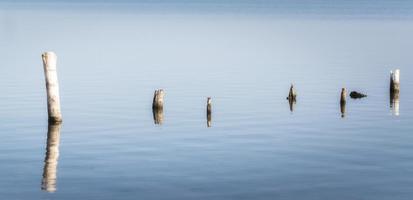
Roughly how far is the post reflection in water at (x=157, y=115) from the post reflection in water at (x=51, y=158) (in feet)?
14.1

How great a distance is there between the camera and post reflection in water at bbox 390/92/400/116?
149 ft

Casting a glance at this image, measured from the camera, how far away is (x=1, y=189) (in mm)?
25594

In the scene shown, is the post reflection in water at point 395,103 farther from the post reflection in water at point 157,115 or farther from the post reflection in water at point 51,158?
the post reflection in water at point 51,158

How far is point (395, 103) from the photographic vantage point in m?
48.7

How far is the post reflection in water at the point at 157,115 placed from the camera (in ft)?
133

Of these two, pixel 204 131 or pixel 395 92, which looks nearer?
pixel 204 131

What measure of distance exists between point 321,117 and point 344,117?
981 millimetres

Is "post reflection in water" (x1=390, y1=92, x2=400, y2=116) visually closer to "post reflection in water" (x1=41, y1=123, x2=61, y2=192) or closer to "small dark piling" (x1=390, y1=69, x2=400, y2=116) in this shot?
"small dark piling" (x1=390, y1=69, x2=400, y2=116)

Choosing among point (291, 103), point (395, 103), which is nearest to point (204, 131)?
point (291, 103)

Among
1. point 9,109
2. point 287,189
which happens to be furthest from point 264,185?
point 9,109

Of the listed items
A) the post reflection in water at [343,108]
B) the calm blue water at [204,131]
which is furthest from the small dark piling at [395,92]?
the post reflection in water at [343,108]

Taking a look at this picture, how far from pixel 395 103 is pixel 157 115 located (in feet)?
42.5

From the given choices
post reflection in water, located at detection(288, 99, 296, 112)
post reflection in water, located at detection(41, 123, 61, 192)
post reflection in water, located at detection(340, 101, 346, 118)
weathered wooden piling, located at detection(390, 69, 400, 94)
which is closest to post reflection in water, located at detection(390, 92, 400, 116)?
weathered wooden piling, located at detection(390, 69, 400, 94)

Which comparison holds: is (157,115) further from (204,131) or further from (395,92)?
(395,92)
